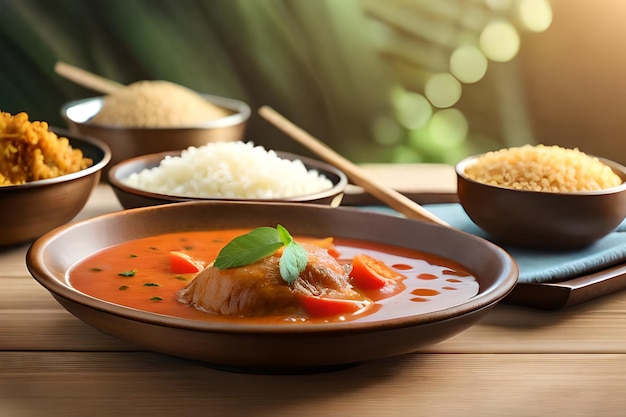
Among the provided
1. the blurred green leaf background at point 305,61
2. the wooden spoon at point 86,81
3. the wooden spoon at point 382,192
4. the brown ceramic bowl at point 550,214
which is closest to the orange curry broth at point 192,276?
the wooden spoon at point 382,192

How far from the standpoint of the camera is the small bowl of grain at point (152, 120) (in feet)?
8.52

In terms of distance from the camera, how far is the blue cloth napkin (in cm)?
164

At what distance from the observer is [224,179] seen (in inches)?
81.7

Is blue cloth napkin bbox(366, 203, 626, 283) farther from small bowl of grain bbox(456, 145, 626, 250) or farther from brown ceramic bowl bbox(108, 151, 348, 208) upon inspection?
brown ceramic bowl bbox(108, 151, 348, 208)

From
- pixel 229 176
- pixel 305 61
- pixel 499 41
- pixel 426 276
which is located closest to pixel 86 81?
pixel 305 61

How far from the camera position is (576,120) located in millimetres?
3590

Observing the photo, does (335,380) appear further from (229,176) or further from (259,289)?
(229,176)

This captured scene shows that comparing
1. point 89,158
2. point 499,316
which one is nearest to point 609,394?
point 499,316

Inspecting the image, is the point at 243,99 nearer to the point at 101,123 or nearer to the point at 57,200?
the point at 101,123

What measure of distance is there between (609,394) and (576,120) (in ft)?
8.24

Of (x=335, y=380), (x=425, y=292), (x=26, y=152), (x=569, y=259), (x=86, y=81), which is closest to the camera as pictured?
(x=335, y=380)

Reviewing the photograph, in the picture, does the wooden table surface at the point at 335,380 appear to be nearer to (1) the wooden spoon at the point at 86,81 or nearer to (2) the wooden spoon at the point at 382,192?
(2) the wooden spoon at the point at 382,192

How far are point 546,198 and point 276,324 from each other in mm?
876

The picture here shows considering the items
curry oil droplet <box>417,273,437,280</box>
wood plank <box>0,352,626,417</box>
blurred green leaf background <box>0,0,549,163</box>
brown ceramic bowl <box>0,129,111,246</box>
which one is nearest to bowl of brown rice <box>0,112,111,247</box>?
brown ceramic bowl <box>0,129,111,246</box>
